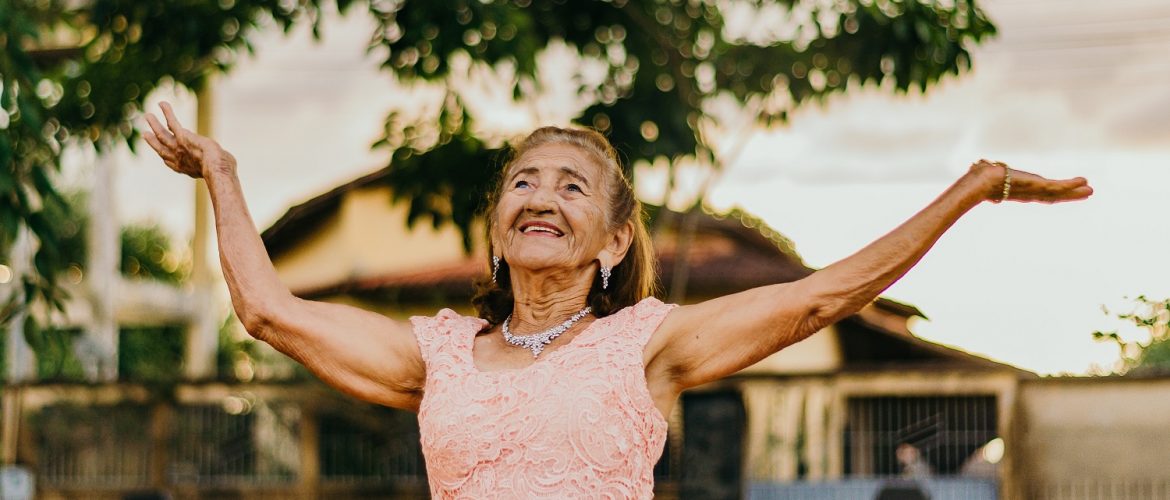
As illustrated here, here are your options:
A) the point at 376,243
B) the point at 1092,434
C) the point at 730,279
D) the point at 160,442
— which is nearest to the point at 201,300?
the point at 376,243

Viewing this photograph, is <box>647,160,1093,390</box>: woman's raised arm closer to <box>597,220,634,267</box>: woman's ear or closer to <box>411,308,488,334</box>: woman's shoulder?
<box>597,220,634,267</box>: woman's ear

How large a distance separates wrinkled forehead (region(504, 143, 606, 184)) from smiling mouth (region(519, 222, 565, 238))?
10 cm

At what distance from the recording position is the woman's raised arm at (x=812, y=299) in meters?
2.20

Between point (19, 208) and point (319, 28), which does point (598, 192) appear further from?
point (319, 28)

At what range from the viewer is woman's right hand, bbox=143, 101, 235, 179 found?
2514 mm

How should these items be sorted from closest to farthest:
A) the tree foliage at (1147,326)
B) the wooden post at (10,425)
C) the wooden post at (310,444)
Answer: the tree foliage at (1147,326) → the wooden post at (310,444) → the wooden post at (10,425)

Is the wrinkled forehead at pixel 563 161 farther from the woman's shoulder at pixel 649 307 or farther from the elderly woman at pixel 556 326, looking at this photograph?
the woman's shoulder at pixel 649 307

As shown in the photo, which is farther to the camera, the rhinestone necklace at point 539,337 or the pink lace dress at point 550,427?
the rhinestone necklace at point 539,337

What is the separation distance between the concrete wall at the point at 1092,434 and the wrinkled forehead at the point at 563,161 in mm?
8465

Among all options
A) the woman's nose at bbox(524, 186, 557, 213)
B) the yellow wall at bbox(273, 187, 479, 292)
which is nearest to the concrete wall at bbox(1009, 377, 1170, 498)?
the yellow wall at bbox(273, 187, 479, 292)

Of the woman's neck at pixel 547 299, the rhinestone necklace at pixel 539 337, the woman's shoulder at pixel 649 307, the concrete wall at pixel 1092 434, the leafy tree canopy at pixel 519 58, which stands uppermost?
the leafy tree canopy at pixel 519 58

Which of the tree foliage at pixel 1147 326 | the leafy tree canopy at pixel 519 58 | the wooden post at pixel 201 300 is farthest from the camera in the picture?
the wooden post at pixel 201 300

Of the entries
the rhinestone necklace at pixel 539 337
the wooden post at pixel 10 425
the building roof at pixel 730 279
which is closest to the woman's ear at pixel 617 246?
the rhinestone necklace at pixel 539 337

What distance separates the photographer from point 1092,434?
1036cm
